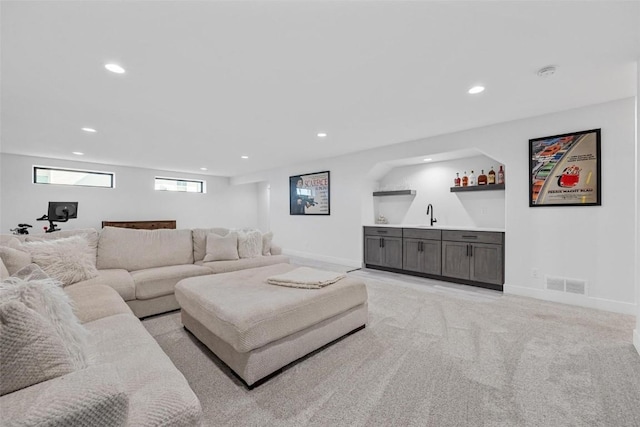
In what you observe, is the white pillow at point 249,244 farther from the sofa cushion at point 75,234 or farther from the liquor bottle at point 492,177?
the liquor bottle at point 492,177

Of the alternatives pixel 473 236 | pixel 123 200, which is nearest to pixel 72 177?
pixel 123 200

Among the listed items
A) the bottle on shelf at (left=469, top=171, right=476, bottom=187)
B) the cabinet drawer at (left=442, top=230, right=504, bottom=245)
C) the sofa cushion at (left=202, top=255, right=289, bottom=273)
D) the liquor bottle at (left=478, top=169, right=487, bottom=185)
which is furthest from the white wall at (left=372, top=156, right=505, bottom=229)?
the sofa cushion at (left=202, top=255, right=289, bottom=273)

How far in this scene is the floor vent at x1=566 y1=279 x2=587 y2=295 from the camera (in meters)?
3.22

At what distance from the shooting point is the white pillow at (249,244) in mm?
4032

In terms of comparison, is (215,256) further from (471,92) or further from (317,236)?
(471,92)

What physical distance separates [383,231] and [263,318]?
146 inches

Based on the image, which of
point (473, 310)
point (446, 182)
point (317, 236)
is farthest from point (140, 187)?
point (473, 310)

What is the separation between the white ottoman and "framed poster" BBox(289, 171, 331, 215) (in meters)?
3.80

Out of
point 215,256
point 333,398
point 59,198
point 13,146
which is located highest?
point 13,146

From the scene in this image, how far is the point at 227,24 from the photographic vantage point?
182 cm

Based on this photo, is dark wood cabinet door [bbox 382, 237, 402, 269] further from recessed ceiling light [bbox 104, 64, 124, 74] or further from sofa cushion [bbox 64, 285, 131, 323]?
recessed ceiling light [bbox 104, 64, 124, 74]

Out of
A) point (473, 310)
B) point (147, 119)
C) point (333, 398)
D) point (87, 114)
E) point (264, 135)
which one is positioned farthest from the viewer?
point (264, 135)

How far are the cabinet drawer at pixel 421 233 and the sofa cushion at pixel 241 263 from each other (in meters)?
2.10

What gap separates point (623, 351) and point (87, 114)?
5805 millimetres
